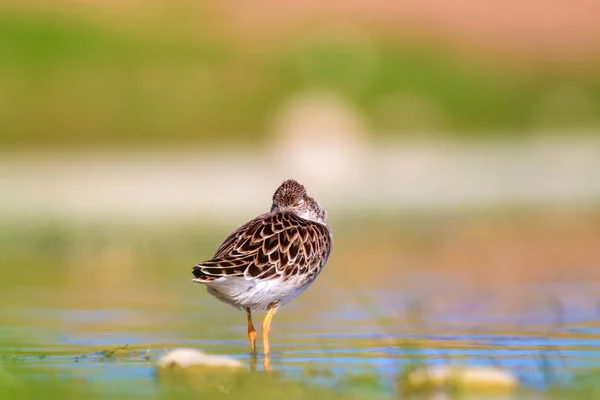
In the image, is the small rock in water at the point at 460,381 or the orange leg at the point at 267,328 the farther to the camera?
the orange leg at the point at 267,328

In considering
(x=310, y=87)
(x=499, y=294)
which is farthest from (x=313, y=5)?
(x=499, y=294)

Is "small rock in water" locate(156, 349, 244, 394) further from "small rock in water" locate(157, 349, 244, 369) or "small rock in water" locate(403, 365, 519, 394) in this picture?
"small rock in water" locate(403, 365, 519, 394)

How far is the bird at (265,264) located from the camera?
30.7ft

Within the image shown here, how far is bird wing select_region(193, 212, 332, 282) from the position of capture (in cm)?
932

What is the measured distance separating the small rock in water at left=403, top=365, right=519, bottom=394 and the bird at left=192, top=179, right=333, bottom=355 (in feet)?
6.30

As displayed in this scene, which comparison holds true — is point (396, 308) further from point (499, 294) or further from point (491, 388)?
point (491, 388)

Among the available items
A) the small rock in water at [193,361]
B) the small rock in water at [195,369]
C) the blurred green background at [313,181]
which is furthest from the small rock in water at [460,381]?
the small rock in water at [193,361]

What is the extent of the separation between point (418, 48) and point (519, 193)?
1662 cm

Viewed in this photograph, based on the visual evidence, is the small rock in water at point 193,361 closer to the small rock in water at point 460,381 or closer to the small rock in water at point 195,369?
the small rock in water at point 195,369

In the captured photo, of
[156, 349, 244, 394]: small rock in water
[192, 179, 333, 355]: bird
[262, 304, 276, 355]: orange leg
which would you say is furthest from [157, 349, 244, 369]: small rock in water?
[262, 304, 276, 355]: orange leg

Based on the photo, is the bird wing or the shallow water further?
the bird wing

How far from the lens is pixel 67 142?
112 feet

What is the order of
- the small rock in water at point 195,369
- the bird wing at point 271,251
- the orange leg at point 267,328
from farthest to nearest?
the orange leg at point 267,328, the bird wing at point 271,251, the small rock in water at point 195,369

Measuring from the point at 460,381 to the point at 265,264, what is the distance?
2283mm
